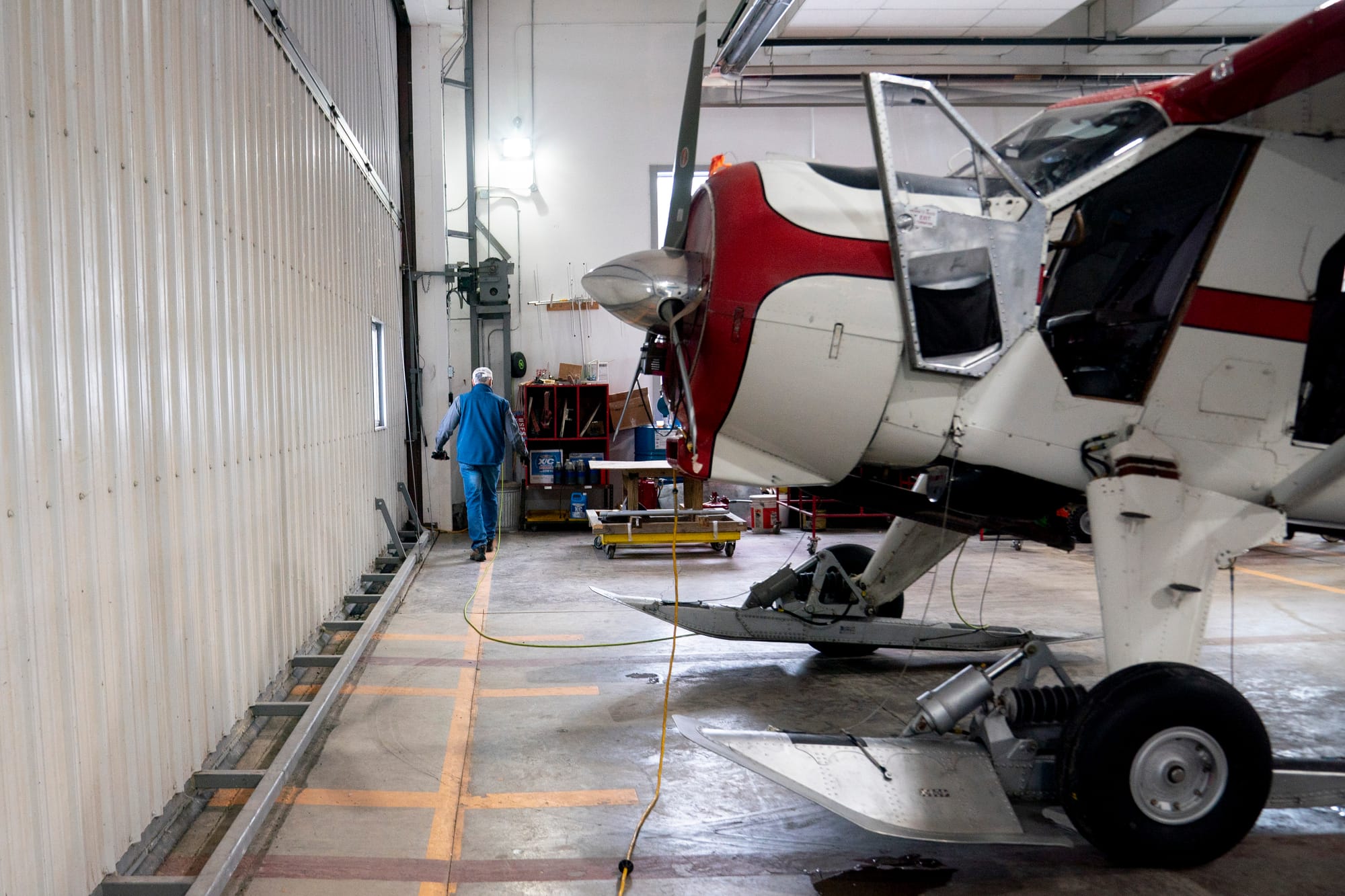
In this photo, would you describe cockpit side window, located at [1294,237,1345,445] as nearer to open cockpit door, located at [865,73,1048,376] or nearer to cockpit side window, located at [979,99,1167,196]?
cockpit side window, located at [979,99,1167,196]

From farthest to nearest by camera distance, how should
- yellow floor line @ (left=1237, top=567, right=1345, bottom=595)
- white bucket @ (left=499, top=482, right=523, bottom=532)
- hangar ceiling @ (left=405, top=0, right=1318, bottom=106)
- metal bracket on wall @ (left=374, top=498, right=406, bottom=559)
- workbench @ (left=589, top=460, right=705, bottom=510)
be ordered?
white bucket @ (left=499, top=482, right=523, bottom=532) < workbench @ (left=589, top=460, right=705, bottom=510) < hangar ceiling @ (left=405, top=0, right=1318, bottom=106) < metal bracket on wall @ (left=374, top=498, right=406, bottom=559) < yellow floor line @ (left=1237, top=567, right=1345, bottom=595)

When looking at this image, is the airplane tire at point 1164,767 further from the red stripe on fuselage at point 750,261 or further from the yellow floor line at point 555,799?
the yellow floor line at point 555,799

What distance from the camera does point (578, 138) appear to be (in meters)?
14.2

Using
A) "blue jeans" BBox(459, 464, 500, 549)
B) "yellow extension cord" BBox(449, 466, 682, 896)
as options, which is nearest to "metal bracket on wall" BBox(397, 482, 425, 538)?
"blue jeans" BBox(459, 464, 500, 549)

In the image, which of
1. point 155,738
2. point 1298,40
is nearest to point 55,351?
point 155,738

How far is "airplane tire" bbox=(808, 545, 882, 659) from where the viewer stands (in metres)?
6.31

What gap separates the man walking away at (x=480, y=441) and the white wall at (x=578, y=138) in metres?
3.77

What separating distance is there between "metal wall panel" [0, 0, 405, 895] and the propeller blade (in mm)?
2189

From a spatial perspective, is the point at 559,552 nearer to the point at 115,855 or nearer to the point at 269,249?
the point at 269,249

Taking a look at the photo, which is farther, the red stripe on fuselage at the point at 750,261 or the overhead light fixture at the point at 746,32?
the overhead light fixture at the point at 746,32

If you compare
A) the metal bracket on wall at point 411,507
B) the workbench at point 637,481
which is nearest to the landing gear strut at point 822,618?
the metal bracket on wall at point 411,507

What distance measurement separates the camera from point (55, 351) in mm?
2689

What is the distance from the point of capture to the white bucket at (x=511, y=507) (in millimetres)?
12891

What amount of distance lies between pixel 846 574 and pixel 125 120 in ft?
15.7
